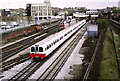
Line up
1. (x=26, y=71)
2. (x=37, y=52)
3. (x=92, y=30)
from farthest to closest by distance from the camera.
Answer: (x=92, y=30) → (x=37, y=52) → (x=26, y=71)

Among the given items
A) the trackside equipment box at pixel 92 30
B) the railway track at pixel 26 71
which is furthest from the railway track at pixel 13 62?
the trackside equipment box at pixel 92 30

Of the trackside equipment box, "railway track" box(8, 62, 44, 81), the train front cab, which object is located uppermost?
the trackside equipment box

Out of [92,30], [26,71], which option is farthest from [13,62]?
[92,30]

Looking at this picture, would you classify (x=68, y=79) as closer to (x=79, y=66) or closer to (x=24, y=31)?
(x=79, y=66)

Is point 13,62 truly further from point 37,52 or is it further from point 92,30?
point 92,30

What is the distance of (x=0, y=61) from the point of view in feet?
63.4

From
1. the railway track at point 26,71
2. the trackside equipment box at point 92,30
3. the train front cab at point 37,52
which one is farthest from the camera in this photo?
the trackside equipment box at point 92,30

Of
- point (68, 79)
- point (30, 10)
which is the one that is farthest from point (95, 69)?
point (30, 10)

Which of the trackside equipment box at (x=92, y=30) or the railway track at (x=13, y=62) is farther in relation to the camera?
the trackside equipment box at (x=92, y=30)

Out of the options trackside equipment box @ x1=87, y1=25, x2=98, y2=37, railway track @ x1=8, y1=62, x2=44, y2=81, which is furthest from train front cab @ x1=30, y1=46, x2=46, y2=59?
trackside equipment box @ x1=87, y1=25, x2=98, y2=37

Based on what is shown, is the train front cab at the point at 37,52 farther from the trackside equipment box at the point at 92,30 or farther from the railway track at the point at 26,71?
the trackside equipment box at the point at 92,30

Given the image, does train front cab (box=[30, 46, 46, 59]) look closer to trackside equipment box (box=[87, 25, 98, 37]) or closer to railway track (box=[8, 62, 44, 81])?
railway track (box=[8, 62, 44, 81])

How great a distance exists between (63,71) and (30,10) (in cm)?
9134

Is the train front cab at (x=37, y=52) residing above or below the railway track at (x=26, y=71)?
above
